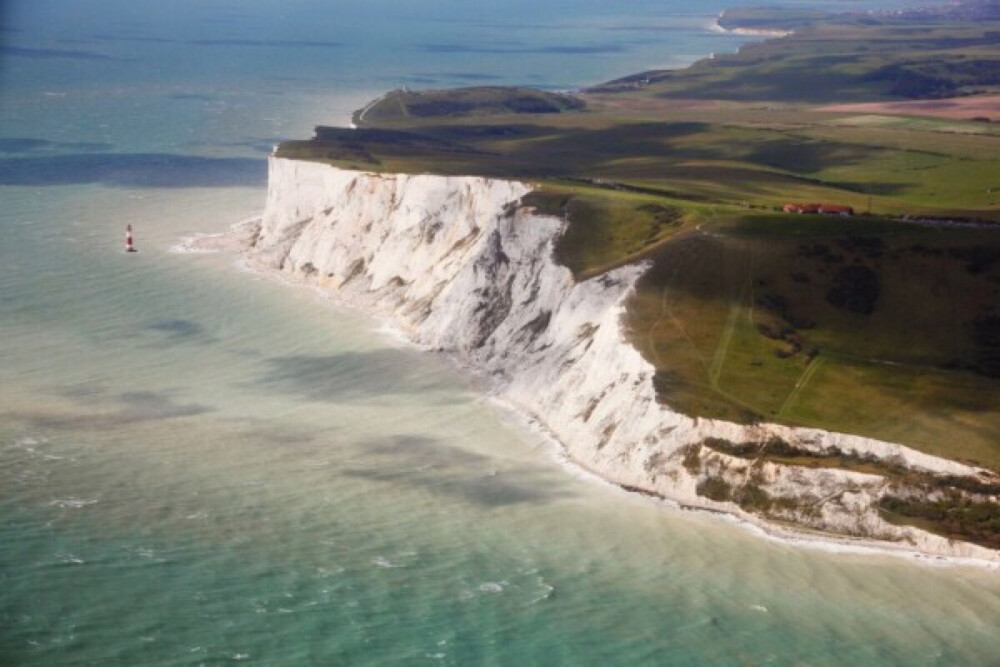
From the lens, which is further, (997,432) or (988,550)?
(997,432)

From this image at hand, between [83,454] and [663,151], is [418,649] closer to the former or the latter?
[83,454]

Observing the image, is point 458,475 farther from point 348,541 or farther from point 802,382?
point 802,382

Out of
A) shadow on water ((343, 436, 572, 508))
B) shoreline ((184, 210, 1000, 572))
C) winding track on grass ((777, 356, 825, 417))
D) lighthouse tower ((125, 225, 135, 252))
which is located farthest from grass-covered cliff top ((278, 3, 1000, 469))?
lighthouse tower ((125, 225, 135, 252))

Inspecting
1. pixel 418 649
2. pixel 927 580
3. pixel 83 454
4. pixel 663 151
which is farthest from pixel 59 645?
pixel 663 151

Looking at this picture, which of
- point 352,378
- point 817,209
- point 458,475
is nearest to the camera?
point 458,475

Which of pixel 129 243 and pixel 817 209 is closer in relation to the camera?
pixel 817 209

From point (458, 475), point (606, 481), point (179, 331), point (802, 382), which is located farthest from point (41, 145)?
point (802, 382)
